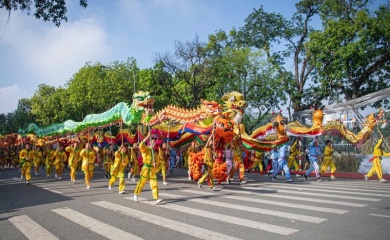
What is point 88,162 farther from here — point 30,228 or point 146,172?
point 30,228

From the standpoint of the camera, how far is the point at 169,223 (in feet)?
18.8

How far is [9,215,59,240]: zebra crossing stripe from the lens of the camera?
5094mm

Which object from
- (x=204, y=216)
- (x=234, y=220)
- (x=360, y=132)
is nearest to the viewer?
(x=234, y=220)

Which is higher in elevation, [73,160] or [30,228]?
[73,160]

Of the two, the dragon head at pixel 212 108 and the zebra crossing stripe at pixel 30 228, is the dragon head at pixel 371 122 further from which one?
the zebra crossing stripe at pixel 30 228

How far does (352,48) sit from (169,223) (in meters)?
18.7

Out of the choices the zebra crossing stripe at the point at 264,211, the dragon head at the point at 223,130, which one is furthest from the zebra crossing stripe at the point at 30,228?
the dragon head at the point at 223,130

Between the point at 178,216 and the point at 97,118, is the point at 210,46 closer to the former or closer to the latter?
the point at 97,118

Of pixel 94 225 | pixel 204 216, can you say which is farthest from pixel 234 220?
pixel 94 225

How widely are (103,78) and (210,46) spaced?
42.8 feet

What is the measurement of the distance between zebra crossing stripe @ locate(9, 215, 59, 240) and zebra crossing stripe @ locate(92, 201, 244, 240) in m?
1.68

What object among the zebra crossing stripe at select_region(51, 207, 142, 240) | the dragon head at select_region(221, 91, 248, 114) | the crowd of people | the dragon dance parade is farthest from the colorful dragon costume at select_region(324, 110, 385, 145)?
the zebra crossing stripe at select_region(51, 207, 142, 240)

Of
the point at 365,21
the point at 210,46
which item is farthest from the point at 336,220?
the point at 210,46

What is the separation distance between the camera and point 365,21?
19.8m
